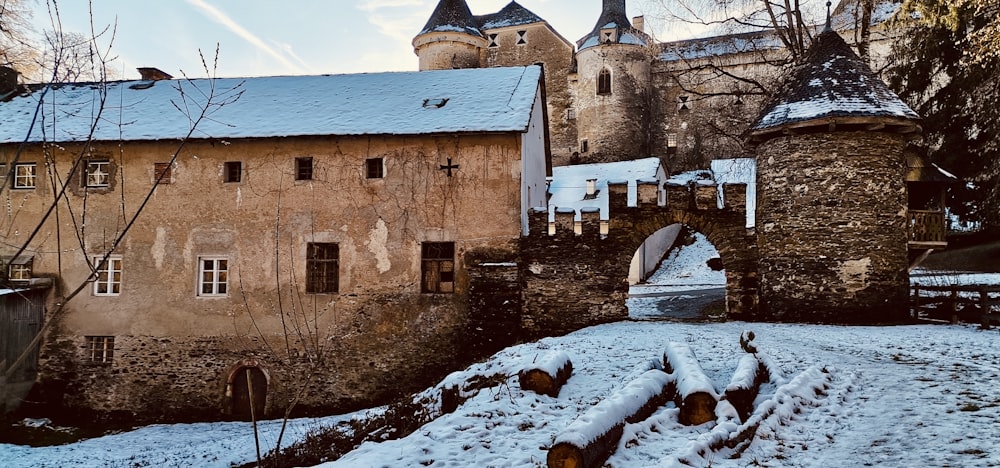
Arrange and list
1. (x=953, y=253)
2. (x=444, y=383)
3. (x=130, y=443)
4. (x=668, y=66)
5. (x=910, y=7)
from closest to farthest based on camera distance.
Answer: (x=444, y=383), (x=130, y=443), (x=910, y=7), (x=953, y=253), (x=668, y=66)

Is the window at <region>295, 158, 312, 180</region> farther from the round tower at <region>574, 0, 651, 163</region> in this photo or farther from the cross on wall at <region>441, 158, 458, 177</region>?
the round tower at <region>574, 0, 651, 163</region>

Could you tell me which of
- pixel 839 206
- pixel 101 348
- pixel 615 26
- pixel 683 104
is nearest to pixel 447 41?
pixel 615 26

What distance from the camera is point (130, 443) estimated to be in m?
15.0

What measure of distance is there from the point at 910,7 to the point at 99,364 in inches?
890

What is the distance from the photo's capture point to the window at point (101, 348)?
17766mm

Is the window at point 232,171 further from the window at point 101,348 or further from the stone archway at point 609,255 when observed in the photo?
the stone archway at point 609,255

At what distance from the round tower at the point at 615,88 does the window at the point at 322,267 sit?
28.9 m

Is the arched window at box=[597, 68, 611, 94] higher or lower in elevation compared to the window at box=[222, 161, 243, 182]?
higher

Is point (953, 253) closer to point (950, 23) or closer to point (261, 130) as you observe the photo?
point (950, 23)

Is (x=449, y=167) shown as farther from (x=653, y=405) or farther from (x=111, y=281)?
(x=653, y=405)

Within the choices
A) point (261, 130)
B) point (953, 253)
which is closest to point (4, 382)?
point (261, 130)

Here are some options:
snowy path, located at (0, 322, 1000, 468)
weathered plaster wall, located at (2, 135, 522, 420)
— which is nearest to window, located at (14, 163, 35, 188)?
weathered plaster wall, located at (2, 135, 522, 420)

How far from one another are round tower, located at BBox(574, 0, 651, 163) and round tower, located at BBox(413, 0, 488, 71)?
7962 mm

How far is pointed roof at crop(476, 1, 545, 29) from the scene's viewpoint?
46906 mm
